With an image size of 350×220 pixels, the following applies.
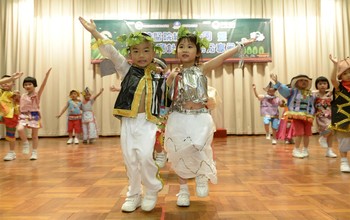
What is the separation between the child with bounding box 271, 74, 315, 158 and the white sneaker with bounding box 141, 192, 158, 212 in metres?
3.09

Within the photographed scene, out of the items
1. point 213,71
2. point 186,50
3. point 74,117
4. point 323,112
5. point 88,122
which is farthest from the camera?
point 213,71

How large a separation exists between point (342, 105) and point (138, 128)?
239cm

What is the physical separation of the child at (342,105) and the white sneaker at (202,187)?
6.14ft

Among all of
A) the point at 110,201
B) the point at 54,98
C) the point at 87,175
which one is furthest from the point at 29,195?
the point at 54,98

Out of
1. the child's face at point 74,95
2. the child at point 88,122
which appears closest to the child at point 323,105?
the child at point 88,122

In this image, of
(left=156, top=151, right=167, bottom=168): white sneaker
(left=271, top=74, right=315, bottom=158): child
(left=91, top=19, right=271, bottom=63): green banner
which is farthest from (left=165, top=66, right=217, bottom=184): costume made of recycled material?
(left=91, top=19, right=271, bottom=63): green banner

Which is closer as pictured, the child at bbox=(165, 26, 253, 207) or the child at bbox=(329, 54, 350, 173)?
the child at bbox=(165, 26, 253, 207)

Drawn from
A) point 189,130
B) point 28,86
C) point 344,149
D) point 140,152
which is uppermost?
point 28,86

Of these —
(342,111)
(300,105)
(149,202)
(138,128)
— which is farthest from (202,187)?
(300,105)

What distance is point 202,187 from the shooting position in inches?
88.8

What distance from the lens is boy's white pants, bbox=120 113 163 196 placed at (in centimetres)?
208

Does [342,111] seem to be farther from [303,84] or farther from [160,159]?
[160,159]

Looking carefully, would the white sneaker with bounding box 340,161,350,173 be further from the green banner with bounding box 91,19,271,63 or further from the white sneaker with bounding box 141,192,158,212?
the green banner with bounding box 91,19,271,63

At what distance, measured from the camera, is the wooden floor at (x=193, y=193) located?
2018 mm
